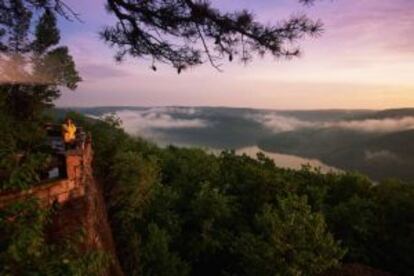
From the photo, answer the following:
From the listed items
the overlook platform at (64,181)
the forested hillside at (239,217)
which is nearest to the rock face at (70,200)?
the overlook platform at (64,181)

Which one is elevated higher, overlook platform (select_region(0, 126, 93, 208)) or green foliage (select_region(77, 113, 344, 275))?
overlook platform (select_region(0, 126, 93, 208))

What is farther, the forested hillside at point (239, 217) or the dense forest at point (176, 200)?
the forested hillside at point (239, 217)

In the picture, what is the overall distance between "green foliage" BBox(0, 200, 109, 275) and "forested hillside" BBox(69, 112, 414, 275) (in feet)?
35.0

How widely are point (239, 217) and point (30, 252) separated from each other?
21867 millimetres

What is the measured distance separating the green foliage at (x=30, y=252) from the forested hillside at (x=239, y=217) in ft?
35.0

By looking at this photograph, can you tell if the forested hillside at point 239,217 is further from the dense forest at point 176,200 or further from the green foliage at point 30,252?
the green foliage at point 30,252

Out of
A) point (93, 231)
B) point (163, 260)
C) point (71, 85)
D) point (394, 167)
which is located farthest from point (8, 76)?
point (394, 167)

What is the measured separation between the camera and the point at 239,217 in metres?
27.2

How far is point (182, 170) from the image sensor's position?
3222cm

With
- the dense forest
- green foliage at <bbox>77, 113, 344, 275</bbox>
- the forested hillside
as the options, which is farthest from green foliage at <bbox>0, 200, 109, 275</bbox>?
green foliage at <bbox>77, 113, 344, 275</bbox>

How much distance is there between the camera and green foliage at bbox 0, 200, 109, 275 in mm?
6055

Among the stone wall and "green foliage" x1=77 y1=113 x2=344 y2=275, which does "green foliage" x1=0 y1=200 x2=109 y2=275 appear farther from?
"green foliage" x1=77 y1=113 x2=344 y2=275

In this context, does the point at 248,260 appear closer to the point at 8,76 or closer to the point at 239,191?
the point at 239,191

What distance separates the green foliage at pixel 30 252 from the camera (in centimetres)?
605
